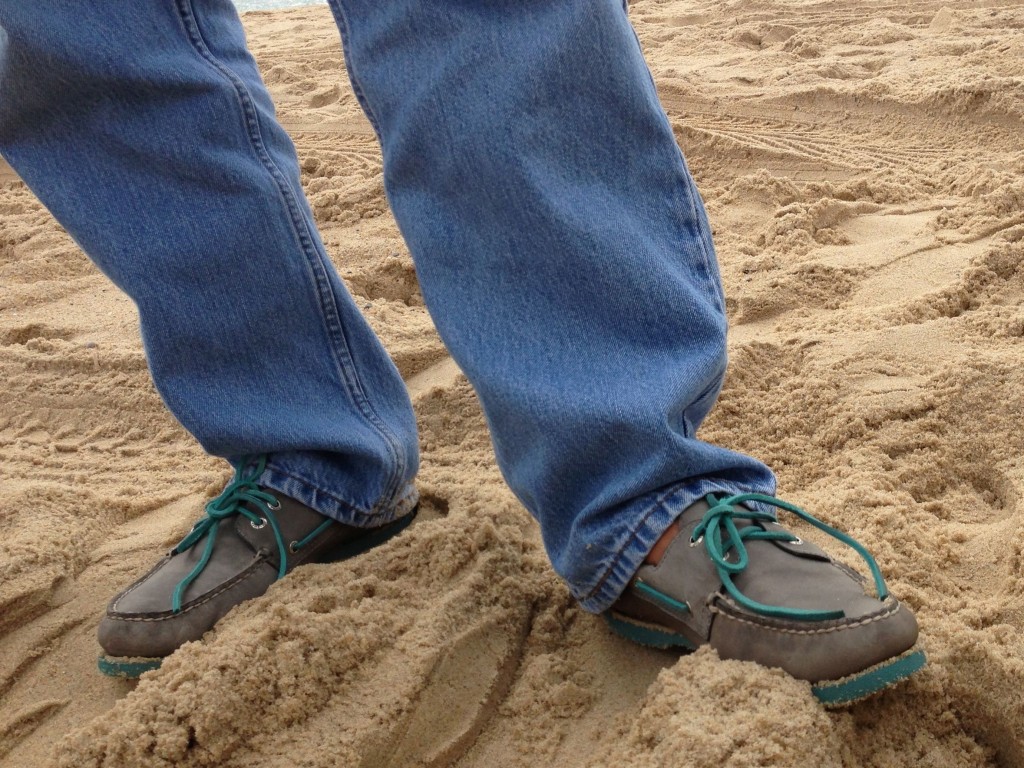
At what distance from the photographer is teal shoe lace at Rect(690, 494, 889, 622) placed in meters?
1.06

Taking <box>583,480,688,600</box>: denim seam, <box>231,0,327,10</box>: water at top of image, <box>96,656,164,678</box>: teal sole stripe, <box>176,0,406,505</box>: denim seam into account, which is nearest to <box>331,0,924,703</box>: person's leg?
<box>583,480,688,600</box>: denim seam

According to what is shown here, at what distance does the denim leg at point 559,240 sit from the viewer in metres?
1.06

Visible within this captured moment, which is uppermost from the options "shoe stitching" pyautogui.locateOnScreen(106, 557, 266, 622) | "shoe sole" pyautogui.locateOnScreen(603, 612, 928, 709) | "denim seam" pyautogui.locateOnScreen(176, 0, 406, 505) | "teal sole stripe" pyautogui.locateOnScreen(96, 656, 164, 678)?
"denim seam" pyautogui.locateOnScreen(176, 0, 406, 505)

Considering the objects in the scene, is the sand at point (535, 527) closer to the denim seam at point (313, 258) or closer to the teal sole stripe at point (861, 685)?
the teal sole stripe at point (861, 685)

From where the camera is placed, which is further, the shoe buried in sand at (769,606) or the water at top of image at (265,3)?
the water at top of image at (265,3)

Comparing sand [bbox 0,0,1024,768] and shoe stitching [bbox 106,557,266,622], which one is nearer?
sand [bbox 0,0,1024,768]

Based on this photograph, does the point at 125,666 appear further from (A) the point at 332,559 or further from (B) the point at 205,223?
(B) the point at 205,223

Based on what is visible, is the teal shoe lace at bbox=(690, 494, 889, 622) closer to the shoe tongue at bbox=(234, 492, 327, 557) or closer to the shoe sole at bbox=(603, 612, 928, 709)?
the shoe sole at bbox=(603, 612, 928, 709)

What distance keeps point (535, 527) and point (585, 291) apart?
1.65 ft

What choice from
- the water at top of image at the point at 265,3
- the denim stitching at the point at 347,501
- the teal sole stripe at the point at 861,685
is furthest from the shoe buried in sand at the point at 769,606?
the water at top of image at the point at 265,3

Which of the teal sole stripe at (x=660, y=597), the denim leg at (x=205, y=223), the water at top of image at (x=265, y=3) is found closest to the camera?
the teal sole stripe at (x=660, y=597)

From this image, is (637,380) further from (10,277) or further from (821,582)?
(10,277)

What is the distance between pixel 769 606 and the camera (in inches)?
41.1

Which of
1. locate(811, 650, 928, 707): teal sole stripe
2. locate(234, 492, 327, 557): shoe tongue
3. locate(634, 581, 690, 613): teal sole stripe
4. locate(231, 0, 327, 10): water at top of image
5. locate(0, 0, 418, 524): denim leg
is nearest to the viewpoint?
locate(811, 650, 928, 707): teal sole stripe
